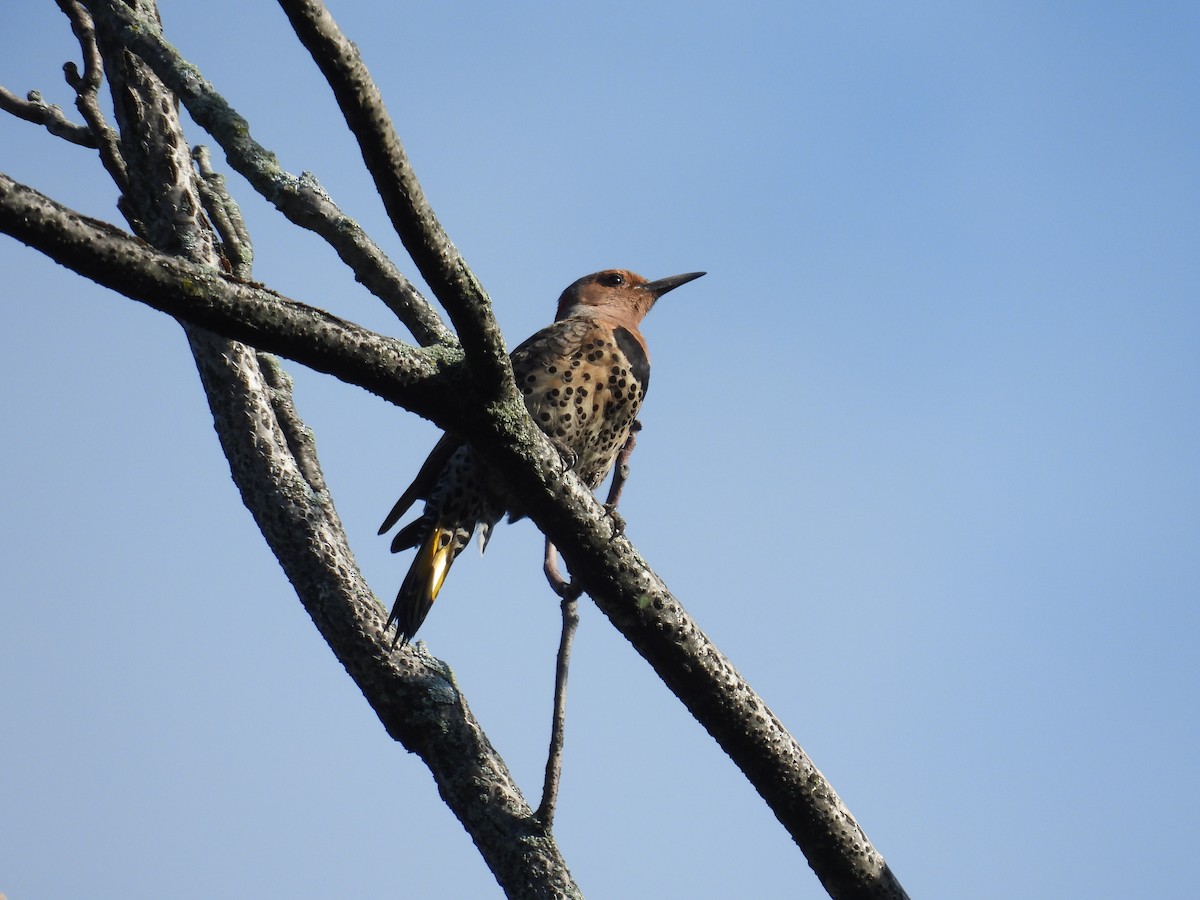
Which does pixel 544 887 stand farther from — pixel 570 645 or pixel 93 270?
pixel 93 270

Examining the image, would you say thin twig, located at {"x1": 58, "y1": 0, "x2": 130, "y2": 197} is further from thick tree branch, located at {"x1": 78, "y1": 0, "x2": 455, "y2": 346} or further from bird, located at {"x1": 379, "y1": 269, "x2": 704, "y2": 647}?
bird, located at {"x1": 379, "y1": 269, "x2": 704, "y2": 647}

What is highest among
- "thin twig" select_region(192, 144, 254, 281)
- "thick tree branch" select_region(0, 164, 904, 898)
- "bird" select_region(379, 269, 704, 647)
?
"thin twig" select_region(192, 144, 254, 281)

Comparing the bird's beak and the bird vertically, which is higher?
the bird's beak

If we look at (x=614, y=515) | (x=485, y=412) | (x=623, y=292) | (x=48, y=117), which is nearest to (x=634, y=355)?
(x=623, y=292)

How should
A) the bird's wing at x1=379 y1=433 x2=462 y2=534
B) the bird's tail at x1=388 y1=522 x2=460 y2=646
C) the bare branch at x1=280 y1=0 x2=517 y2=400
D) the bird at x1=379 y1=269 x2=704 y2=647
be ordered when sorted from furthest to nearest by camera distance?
the bird's wing at x1=379 y1=433 x2=462 y2=534, the bird at x1=379 y1=269 x2=704 y2=647, the bird's tail at x1=388 y1=522 x2=460 y2=646, the bare branch at x1=280 y1=0 x2=517 y2=400

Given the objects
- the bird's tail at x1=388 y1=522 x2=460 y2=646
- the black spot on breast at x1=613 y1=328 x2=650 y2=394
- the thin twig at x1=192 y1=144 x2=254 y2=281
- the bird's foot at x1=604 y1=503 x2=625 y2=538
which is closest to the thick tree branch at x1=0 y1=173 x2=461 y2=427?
the bird's foot at x1=604 y1=503 x2=625 y2=538

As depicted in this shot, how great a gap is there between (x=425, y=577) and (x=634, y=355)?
1578mm

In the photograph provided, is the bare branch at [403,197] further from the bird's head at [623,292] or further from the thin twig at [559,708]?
the bird's head at [623,292]

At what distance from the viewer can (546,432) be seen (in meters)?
5.24

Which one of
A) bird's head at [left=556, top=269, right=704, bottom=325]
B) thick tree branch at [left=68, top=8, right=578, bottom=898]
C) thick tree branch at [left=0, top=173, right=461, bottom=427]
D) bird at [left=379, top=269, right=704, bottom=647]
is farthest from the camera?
bird's head at [left=556, top=269, right=704, bottom=325]

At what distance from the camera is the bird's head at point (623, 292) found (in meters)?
6.48

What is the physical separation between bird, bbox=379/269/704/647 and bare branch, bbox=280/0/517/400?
2039 mm

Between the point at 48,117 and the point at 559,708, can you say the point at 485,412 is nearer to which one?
the point at 559,708

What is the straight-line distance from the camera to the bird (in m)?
4.88
